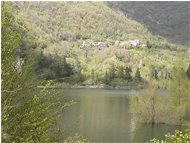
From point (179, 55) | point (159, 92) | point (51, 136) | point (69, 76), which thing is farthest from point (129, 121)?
point (69, 76)

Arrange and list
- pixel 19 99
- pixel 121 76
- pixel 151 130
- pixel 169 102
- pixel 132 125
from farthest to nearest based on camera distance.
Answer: pixel 121 76
pixel 169 102
pixel 132 125
pixel 151 130
pixel 19 99

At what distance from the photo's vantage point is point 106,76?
137 metres

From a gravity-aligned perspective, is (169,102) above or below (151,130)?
above

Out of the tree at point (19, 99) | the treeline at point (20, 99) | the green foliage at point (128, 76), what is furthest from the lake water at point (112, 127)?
the green foliage at point (128, 76)

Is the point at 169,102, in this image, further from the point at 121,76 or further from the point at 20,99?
the point at 121,76

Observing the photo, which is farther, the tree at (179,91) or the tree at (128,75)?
the tree at (128,75)

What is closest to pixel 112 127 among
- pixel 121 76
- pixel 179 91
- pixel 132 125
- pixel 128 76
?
pixel 132 125

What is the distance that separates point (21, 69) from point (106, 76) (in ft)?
414

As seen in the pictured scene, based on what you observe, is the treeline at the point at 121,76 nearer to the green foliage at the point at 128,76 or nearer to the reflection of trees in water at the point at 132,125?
the green foliage at the point at 128,76

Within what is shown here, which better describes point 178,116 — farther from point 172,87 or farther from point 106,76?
point 106,76

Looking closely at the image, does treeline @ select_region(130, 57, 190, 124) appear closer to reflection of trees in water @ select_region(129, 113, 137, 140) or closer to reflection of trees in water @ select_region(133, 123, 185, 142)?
reflection of trees in water @ select_region(129, 113, 137, 140)

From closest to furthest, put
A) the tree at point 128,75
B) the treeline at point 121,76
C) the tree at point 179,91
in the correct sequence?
the tree at point 179,91, the treeline at point 121,76, the tree at point 128,75

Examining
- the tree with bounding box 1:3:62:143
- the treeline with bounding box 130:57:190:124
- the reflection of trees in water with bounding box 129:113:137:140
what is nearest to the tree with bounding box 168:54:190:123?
the treeline with bounding box 130:57:190:124

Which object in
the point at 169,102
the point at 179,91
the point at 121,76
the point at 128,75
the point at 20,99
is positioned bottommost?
the point at 121,76
